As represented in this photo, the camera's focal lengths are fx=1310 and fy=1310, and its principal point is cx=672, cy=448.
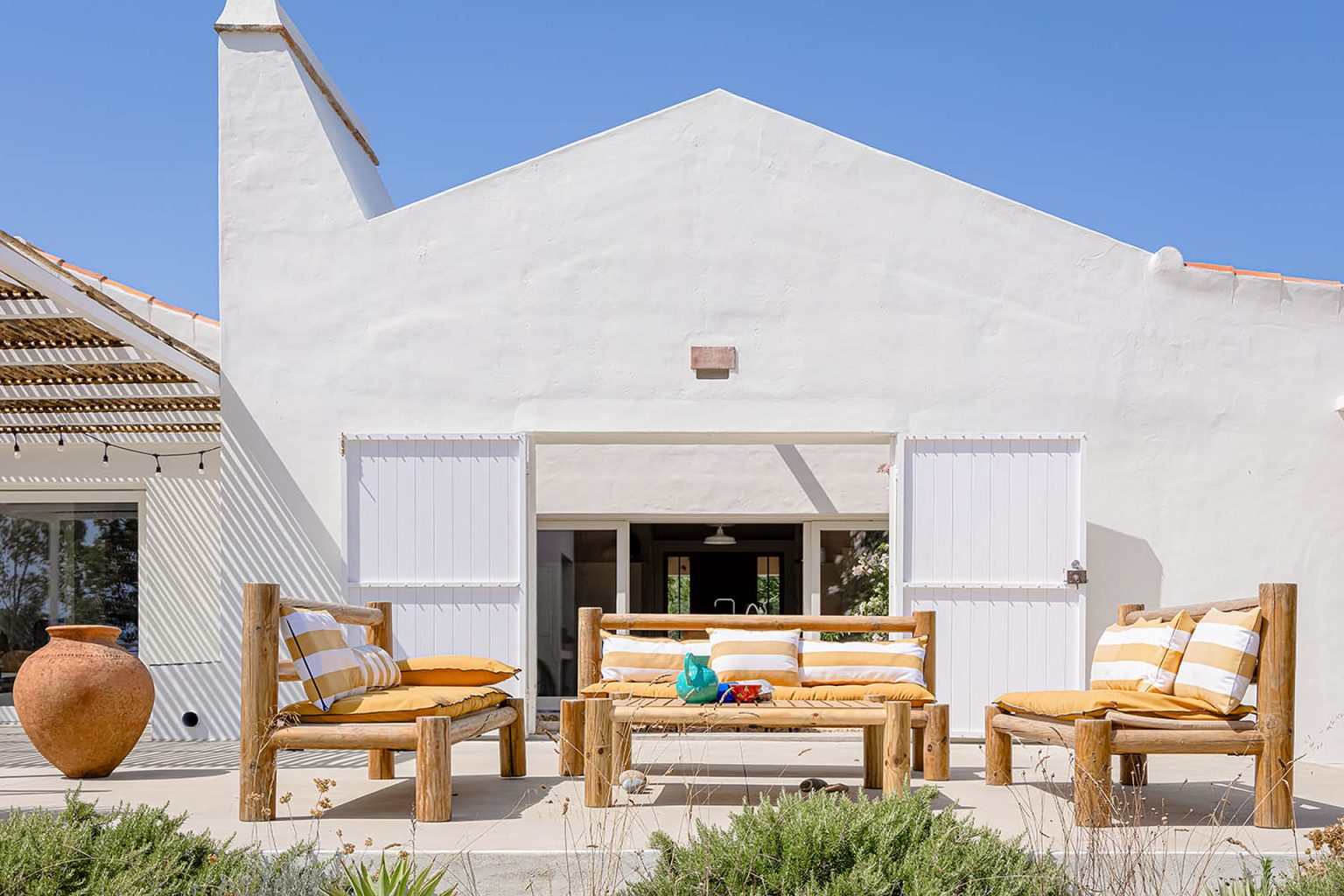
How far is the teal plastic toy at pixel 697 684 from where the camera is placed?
6.06 metres

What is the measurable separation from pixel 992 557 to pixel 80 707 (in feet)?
17.9

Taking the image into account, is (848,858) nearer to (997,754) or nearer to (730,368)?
(997,754)

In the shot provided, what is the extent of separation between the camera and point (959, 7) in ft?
38.0

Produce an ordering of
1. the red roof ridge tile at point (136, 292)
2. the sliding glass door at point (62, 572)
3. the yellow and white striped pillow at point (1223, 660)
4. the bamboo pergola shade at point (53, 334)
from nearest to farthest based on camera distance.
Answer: the yellow and white striped pillow at point (1223, 660)
the bamboo pergola shade at point (53, 334)
the red roof ridge tile at point (136, 292)
the sliding glass door at point (62, 572)

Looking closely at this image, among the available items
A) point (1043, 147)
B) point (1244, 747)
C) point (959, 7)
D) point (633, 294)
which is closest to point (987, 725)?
point (1244, 747)

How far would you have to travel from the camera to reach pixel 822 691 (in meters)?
6.52

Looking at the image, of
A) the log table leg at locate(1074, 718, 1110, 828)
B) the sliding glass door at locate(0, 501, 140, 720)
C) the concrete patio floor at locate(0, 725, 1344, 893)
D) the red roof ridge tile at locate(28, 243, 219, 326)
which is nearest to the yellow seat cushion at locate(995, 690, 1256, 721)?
the log table leg at locate(1074, 718, 1110, 828)

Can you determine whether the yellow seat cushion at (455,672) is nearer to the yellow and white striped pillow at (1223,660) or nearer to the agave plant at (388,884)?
the agave plant at (388,884)

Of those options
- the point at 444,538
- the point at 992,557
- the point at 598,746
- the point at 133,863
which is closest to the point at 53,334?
the point at 444,538

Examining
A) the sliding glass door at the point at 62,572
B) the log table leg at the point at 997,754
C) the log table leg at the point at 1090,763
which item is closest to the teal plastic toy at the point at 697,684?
the log table leg at the point at 997,754

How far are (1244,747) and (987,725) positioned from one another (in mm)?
1388

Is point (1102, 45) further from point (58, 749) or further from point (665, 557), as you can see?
point (58, 749)

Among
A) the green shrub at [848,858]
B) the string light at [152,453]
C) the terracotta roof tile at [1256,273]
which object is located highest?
the terracotta roof tile at [1256,273]

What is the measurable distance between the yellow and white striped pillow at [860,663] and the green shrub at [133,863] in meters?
3.15
